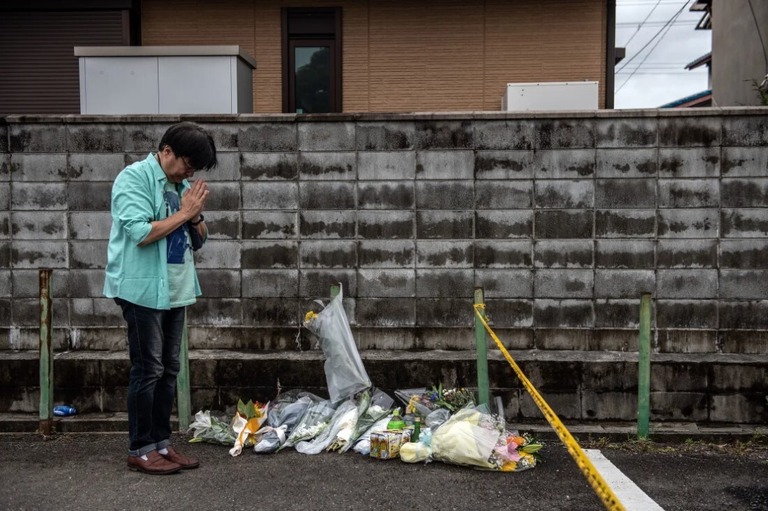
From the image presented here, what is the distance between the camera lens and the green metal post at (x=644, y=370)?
4.32m

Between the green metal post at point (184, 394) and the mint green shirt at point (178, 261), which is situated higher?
the mint green shirt at point (178, 261)

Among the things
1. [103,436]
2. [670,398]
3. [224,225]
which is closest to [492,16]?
[224,225]

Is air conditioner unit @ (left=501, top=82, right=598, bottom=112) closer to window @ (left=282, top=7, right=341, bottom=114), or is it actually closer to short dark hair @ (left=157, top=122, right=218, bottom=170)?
window @ (left=282, top=7, right=341, bottom=114)

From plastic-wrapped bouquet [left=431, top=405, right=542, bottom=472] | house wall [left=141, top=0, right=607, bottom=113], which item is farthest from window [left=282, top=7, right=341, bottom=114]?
plastic-wrapped bouquet [left=431, top=405, right=542, bottom=472]

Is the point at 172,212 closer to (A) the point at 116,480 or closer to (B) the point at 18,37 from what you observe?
(A) the point at 116,480

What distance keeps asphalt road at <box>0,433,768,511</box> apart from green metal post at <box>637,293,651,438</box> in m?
0.17

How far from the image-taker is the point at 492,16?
328 inches

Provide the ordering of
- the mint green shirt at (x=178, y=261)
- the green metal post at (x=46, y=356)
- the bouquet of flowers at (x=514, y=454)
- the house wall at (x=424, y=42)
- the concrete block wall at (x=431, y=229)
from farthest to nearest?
the house wall at (x=424, y=42)
the concrete block wall at (x=431, y=229)
the green metal post at (x=46, y=356)
the bouquet of flowers at (x=514, y=454)
the mint green shirt at (x=178, y=261)

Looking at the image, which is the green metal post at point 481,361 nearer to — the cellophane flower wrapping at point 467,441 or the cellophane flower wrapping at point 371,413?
the cellophane flower wrapping at point 467,441

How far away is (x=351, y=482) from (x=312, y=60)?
20.2ft

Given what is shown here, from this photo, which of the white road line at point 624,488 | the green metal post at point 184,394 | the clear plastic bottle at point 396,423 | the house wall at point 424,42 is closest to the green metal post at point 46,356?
the green metal post at point 184,394

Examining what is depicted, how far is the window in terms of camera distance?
8.48 metres

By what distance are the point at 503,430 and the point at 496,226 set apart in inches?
68.3

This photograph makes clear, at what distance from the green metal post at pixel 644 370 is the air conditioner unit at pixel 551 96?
3917 mm
